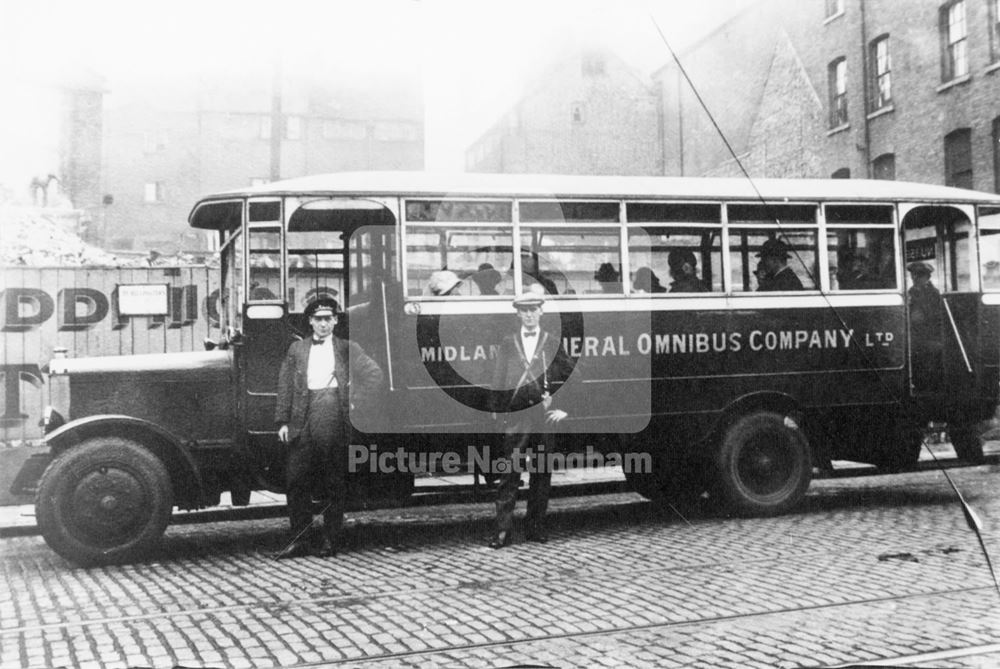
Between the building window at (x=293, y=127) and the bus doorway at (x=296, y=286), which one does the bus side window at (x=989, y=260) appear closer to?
the bus doorway at (x=296, y=286)

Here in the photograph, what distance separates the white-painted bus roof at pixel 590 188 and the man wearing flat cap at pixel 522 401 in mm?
925

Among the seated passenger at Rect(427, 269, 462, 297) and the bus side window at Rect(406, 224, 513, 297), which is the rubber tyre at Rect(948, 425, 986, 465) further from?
the seated passenger at Rect(427, 269, 462, 297)

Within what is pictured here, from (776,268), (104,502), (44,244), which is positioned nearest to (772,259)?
(776,268)

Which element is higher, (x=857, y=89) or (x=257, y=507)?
(x=857, y=89)

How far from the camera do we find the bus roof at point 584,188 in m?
6.95

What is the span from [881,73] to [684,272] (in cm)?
1515

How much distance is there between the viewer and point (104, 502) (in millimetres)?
6336

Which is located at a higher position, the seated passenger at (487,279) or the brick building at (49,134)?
the brick building at (49,134)

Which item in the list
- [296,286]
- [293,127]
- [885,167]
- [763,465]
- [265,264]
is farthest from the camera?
[293,127]

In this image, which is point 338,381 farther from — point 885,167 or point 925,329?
point 885,167

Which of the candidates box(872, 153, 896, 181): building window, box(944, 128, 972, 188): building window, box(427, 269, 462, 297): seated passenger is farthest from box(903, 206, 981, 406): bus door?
box(872, 153, 896, 181): building window

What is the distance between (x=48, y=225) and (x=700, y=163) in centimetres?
1824

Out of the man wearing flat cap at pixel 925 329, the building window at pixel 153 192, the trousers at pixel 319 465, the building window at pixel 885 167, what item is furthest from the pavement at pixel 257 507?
the building window at pixel 153 192

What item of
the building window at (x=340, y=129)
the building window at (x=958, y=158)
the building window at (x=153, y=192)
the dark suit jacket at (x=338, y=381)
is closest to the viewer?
the dark suit jacket at (x=338, y=381)
